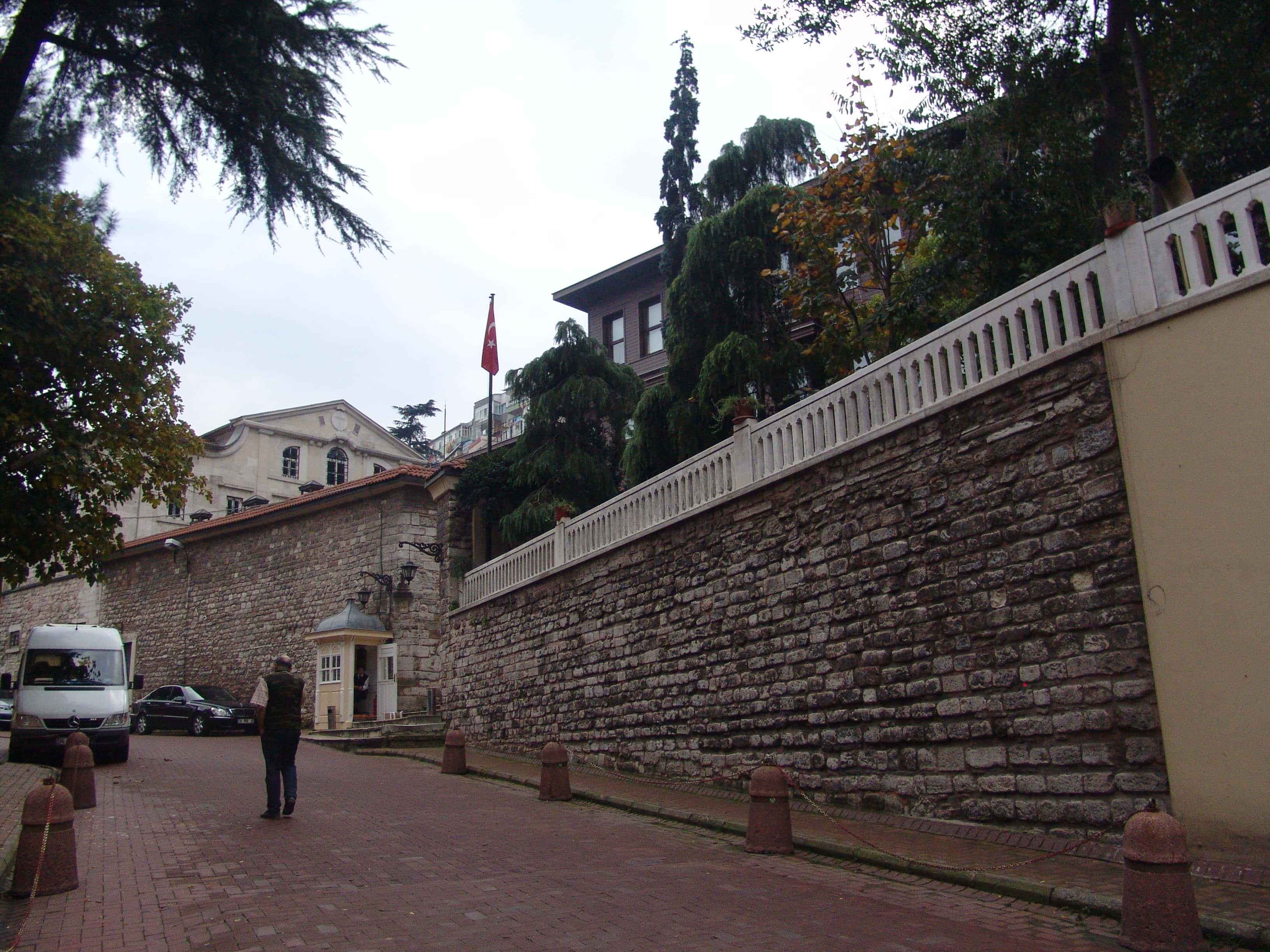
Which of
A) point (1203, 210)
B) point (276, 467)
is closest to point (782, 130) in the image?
point (1203, 210)

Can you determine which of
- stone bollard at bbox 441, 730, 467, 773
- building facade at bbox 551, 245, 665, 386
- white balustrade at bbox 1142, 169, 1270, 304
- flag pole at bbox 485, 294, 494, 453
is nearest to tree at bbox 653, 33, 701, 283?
building facade at bbox 551, 245, 665, 386

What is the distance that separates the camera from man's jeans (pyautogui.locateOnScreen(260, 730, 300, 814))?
996 centimetres

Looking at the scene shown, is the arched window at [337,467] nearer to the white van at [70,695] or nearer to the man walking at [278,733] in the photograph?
the white van at [70,695]

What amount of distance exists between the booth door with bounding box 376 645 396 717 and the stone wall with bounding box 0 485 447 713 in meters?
0.21

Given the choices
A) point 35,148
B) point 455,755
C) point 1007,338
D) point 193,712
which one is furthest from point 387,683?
point 1007,338

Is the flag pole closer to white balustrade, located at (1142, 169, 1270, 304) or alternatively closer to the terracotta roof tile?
the terracotta roof tile

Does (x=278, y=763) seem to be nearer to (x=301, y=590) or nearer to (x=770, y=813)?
(x=770, y=813)

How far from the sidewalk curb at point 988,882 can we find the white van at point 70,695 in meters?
9.72

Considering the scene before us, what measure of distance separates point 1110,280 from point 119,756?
15833 millimetres

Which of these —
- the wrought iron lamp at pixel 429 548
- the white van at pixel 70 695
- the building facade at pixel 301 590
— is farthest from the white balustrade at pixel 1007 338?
the building facade at pixel 301 590

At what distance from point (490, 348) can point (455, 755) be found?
15.9 metres

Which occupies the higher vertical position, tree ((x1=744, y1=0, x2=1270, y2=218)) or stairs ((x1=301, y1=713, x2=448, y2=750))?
tree ((x1=744, y1=0, x2=1270, y2=218))

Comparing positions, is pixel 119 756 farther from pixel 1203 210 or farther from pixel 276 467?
pixel 276 467

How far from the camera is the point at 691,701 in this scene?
12.7m
